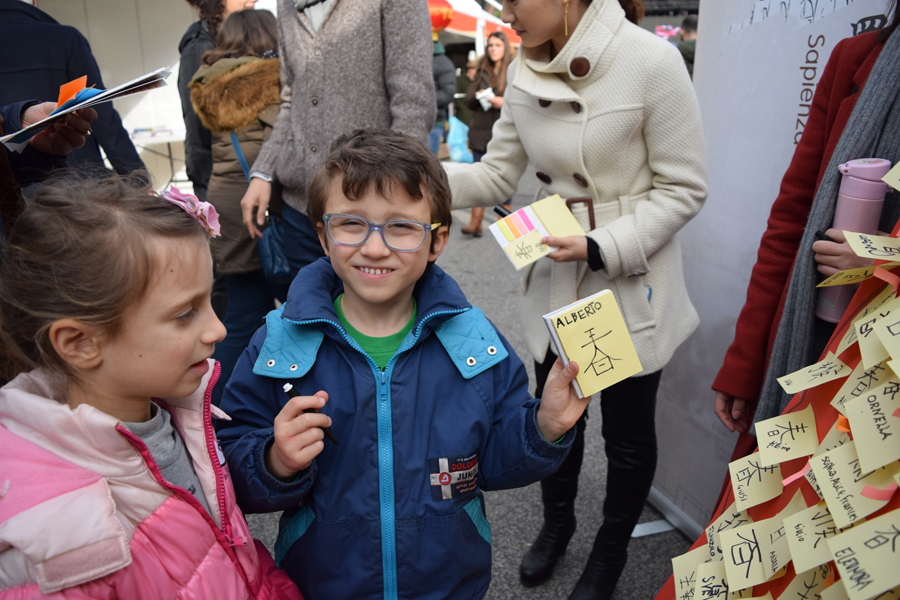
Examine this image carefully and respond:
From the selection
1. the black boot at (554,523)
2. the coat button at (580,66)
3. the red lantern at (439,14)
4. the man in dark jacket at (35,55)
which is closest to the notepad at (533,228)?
the coat button at (580,66)

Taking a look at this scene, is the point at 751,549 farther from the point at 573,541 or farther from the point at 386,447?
the point at 573,541

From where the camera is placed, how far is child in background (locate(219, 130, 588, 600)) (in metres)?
1.27

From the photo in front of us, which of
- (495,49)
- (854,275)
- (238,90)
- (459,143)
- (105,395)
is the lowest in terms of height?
(459,143)

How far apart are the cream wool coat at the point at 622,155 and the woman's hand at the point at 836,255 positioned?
0.51 metres

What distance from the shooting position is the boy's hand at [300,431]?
3.69ft

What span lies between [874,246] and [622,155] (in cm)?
94


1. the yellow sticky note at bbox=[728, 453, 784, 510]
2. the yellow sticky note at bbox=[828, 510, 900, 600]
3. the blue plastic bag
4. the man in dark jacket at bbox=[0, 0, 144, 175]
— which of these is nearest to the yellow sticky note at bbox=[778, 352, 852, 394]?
the yellow sticky note at bbox=[728, 453, 784, 510]

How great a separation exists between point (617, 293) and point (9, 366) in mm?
1448

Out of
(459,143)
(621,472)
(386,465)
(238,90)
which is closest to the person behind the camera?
(386,465)

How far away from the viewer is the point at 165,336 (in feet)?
3.32

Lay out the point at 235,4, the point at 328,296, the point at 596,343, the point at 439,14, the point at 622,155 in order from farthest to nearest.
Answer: the point at 439,14 → the point at 235,4 → the point at 622,155 → the point at 328,296 → the point at 596,343

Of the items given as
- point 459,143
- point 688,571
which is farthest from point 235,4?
point 459,143

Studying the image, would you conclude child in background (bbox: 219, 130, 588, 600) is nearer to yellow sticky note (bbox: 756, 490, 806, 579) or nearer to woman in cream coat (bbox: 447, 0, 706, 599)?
yellow sticky note (bbox: 756, 490, 806, 579)

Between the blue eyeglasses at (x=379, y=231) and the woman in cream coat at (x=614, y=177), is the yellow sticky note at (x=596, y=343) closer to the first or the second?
the blue eyeglasses at (x=379, y=231)
